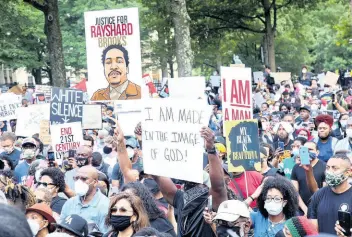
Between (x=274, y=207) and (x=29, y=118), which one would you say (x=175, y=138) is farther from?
(x=29, y=118)

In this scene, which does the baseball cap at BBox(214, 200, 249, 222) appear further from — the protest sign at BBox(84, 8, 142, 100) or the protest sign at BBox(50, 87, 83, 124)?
the protest sign at BBox(50, 87, 83, 124)

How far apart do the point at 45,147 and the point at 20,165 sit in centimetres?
305

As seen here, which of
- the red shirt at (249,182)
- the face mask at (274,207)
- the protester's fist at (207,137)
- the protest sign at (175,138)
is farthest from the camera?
the red shirt at (249,182)

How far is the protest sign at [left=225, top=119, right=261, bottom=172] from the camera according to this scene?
8.25 meters

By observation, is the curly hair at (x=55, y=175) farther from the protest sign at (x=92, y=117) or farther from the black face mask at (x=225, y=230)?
the protest sign at (x=92, y=117)

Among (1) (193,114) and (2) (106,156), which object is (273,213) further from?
(2) (106,156)

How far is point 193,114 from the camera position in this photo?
6625 mm

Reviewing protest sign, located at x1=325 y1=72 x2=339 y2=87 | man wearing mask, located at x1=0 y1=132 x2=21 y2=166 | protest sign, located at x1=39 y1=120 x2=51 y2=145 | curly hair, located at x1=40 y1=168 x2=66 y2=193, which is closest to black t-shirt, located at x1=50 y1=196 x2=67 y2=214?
curly hair, located at x1=40 y1=168 x2=66 y2=193

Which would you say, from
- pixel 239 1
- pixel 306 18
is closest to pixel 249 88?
pixel 239 1

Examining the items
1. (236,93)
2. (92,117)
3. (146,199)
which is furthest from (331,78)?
(146,199)

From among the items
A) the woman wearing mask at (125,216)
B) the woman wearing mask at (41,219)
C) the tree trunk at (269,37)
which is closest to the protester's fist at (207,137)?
the woman wearing mask at (125,216)

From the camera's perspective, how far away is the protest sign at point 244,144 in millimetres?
8250

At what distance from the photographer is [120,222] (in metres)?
5.48

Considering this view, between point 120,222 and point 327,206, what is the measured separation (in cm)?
178
